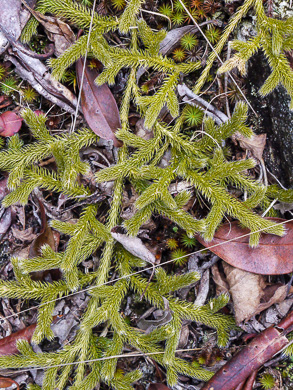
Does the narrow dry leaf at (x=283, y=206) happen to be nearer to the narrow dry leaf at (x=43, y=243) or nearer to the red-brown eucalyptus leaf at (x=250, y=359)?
the red-brown eucalyptus leaf at (x=250, y=359)

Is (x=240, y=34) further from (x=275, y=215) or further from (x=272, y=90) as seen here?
(x=275, y=215)

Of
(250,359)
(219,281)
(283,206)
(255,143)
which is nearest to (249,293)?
(219,281)

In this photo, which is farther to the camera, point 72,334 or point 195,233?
point 72,334

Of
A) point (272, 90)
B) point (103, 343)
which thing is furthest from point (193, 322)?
point (272, 90)

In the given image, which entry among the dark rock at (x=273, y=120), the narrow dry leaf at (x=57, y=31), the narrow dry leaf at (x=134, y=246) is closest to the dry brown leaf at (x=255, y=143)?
the dark rock at (x=273, y=120)

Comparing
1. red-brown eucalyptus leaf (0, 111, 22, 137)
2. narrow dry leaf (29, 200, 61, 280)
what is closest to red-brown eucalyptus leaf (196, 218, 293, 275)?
narrow dry leaf (29, 200, 61, 280)

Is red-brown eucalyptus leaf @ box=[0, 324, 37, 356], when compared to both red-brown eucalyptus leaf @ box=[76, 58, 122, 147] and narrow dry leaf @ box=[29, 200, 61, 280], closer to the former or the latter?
narrow dry leaf @ box=[29, 200, 61, 280]
